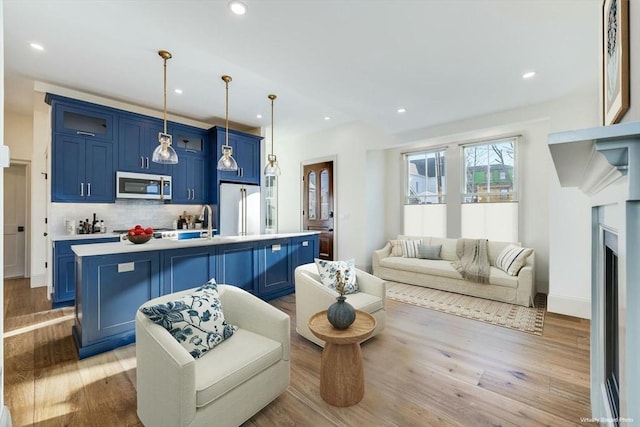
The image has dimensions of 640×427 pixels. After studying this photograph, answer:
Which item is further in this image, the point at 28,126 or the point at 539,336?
the point at 28,126

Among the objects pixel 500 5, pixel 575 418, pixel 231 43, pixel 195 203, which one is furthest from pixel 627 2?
pixel 195 203

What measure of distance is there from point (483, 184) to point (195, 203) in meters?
5.26

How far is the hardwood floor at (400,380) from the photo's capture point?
5.64 ft

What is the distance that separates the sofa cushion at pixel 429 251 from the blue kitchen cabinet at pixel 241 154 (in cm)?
349

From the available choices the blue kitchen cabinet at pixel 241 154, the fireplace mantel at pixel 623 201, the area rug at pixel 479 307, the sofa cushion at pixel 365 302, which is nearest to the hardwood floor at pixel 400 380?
the area rug at pixel 479 307

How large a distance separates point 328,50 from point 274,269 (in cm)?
277

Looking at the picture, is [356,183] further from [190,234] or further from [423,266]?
[190,234]

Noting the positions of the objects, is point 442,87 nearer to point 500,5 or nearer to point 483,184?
point 500,5

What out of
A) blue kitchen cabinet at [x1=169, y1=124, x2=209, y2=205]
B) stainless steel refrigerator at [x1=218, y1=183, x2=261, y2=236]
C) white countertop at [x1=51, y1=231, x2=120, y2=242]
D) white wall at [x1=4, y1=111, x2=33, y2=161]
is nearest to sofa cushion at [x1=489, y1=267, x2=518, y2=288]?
stainless steel refrigerator at [x1=218, y1=183, x2=261, y2=236]

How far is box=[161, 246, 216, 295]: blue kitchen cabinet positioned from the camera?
9.43 ft

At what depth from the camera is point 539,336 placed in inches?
110

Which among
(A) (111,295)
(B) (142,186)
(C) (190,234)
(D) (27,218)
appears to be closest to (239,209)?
(C) (190,234)

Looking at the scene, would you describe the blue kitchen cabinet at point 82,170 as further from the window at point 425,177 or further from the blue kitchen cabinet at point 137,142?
the window at point 425,177

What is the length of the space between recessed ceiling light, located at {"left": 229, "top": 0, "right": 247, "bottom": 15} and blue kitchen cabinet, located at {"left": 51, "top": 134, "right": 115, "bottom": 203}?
3360 mm
